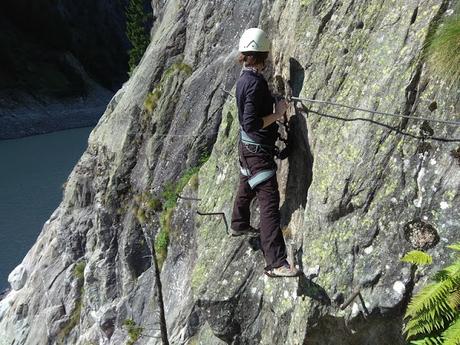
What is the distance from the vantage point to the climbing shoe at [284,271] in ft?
19.6

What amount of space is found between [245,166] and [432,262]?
258 cm

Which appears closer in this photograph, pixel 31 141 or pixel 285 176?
pixel 285 176

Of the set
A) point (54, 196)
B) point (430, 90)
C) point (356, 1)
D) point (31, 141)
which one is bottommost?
point (31, 141)

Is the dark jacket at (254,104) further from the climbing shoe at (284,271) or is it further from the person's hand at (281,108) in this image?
the climbing shoe at (284,271)

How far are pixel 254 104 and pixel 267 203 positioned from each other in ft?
3.92

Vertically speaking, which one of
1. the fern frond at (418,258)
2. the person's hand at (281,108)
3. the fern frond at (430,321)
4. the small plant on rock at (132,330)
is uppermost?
the person's hand at (281,108)

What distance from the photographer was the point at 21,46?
83.7 metres

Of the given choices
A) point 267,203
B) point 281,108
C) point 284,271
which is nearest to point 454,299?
point 284,271

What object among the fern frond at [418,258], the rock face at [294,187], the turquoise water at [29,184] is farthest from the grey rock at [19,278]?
the fern frond at [418,258]

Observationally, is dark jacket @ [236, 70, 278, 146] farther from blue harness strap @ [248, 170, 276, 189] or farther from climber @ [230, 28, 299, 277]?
blue harness strap @ [248, 170, 276, 189]

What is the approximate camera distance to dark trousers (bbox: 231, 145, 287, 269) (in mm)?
6289

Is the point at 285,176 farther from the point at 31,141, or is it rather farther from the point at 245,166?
the point at 31,141

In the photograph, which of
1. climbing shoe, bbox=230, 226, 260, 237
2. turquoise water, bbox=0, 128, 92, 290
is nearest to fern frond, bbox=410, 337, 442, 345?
climbing shoe, bbox=230, 226, 260, 237

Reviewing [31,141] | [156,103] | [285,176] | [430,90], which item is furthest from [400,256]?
[31,141]
